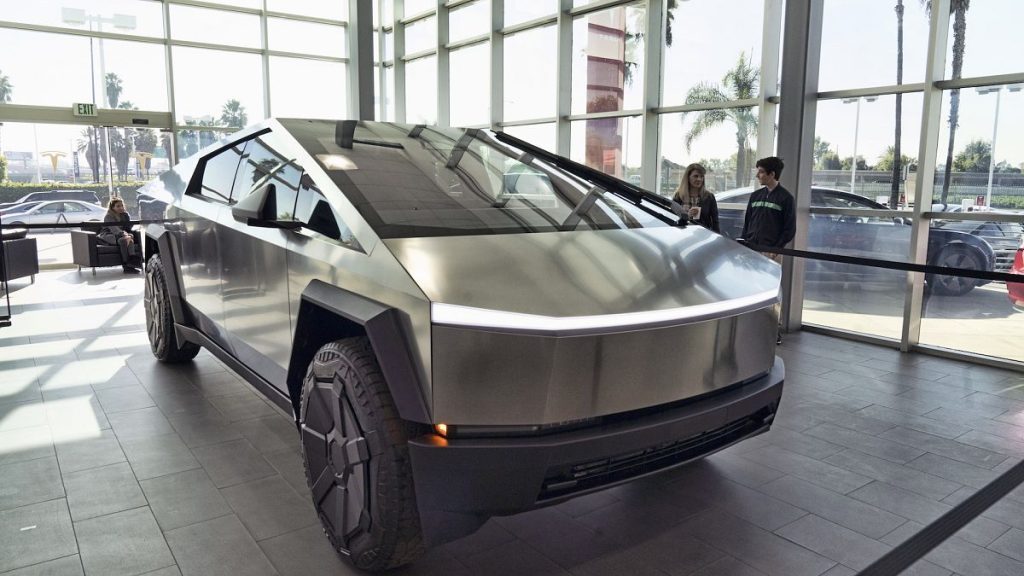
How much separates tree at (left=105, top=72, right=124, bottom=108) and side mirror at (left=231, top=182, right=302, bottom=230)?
1076 cm

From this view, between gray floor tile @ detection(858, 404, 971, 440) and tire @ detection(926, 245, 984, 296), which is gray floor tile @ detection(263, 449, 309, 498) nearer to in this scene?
gray floor tile @ detection(858, 404, 971, 440)

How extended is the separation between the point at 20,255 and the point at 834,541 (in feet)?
29.3

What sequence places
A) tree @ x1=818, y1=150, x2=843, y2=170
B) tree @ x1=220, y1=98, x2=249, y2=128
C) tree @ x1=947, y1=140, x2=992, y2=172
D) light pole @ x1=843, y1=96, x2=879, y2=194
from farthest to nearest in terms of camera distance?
tree @ x1=220, y1=98, x2=249, y2=128, tree @ x1=818, y1=150, x2=843, y2=170, light pole @ x1=843, y1=96, x2=879, y2=194, tree @ x1=947, y1=140, x2=992, y2=172

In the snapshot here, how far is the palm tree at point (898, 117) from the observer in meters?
6.05

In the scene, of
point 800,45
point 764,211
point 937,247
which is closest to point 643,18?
point 800,45

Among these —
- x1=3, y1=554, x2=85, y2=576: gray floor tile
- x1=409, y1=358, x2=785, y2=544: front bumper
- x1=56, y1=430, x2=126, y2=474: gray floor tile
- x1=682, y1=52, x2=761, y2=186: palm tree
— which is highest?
x1=682, y1=52, x2=761, y2=186: palm tree

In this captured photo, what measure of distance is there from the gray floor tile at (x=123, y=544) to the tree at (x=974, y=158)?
605 cm

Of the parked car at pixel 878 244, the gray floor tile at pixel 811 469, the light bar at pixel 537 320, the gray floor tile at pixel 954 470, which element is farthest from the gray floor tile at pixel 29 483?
the parked car at pixel 878 244

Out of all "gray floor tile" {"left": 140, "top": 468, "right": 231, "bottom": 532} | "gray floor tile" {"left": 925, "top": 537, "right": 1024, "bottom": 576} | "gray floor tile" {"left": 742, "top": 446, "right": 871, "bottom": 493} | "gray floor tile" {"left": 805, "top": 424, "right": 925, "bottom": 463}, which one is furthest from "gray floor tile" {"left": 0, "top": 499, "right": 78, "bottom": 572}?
"gray floor tile" {"left": 805, "top": 424, "right": 925, "bottom": 463}

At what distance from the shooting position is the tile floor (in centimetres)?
238

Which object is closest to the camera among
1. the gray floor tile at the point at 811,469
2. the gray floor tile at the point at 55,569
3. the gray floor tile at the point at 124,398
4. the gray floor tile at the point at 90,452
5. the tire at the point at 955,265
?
the gray floor tile at the point at 55,569

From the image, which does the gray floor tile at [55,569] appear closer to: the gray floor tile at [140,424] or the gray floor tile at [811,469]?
the gray floor tile at [140,424]

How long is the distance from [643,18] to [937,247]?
14.8 ft

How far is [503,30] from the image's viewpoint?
433 inches
